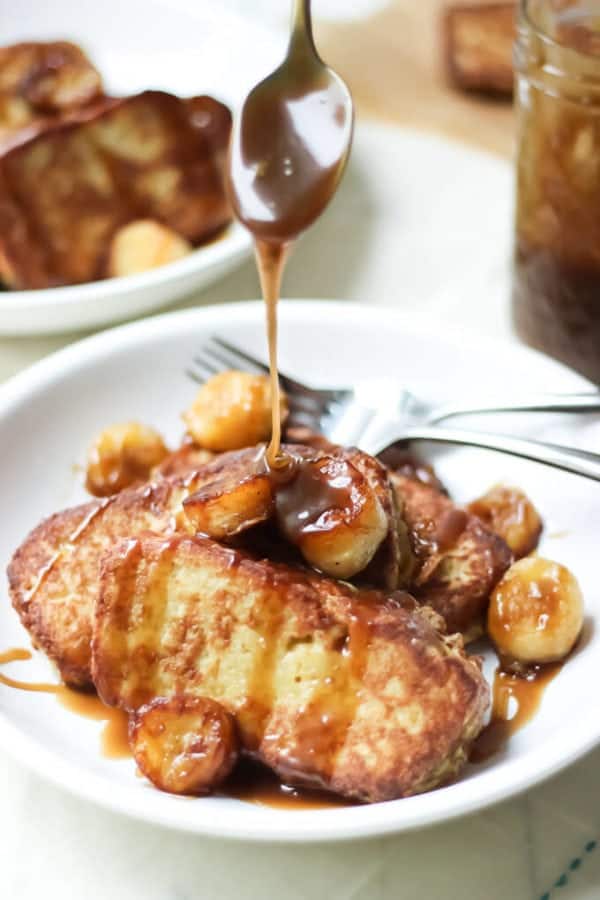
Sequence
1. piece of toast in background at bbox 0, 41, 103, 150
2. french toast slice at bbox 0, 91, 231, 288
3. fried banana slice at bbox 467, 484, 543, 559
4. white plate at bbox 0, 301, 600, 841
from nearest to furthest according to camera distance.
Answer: white plate at bbox 0, 301, 600, 841 < fried banana slice at bbox 467, 484, 543, 559 < french toast slice at bbox 0, 91, 231, 288 < piece of toast in background at bbox 0, 41, 103, 150

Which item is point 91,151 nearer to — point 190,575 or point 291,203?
point 291,203

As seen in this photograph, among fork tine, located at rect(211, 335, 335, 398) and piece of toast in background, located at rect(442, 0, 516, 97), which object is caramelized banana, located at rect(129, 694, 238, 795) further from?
piece of toast in background, located at rect(442, 0, 516, 97)

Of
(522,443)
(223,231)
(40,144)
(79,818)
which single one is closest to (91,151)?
(40,144)

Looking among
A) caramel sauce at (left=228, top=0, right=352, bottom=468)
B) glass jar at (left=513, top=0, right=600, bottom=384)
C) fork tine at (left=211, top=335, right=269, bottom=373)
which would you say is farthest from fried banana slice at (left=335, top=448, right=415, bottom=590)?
glass jar at (left=513, top=0, right=600, bottom=384)

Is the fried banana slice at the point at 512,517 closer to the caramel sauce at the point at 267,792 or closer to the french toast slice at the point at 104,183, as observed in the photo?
the caramel sauce at the point at 267,792

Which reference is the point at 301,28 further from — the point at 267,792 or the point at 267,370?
the point at 267,792

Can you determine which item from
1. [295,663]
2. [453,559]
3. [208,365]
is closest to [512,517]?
[453,559]

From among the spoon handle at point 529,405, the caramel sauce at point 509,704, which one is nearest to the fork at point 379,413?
the spoon handle at point 529,405
